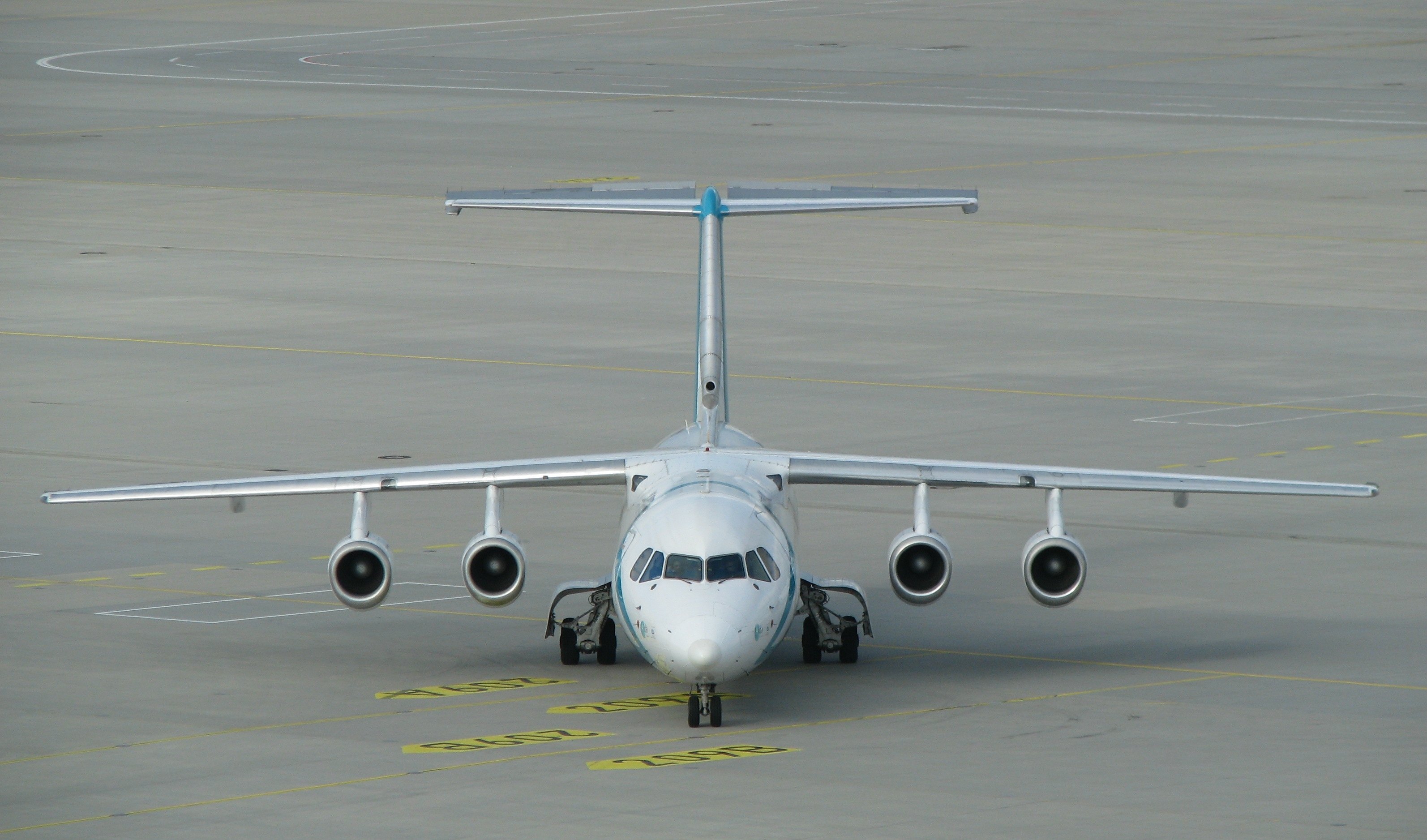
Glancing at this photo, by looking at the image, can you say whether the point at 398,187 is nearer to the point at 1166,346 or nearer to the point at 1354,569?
the point at 1166,346

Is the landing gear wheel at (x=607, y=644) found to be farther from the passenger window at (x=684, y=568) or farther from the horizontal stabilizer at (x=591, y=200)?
the horizontal stabilizer at (x=591, y=200)

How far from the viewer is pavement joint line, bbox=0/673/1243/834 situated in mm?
22766

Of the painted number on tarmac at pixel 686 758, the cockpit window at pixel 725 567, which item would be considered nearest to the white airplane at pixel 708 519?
the cockpit window at pixel 725 567

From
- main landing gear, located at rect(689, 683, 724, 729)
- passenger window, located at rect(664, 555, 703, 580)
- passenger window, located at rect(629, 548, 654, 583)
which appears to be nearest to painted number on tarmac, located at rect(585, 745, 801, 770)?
main landing gear, located at rect(689, 683, 724, 729)

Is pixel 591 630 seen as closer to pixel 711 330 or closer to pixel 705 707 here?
pixel 705 707

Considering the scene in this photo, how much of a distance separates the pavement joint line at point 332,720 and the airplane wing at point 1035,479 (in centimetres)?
321

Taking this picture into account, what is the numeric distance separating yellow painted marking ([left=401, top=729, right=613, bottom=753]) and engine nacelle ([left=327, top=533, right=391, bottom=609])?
2084 mm

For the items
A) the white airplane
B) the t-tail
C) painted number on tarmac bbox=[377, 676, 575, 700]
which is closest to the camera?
the white airplane

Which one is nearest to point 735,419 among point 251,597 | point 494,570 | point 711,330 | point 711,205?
point 711,205

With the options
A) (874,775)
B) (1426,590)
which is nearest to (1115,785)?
(874,775)

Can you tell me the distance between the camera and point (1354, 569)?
3256 centimetres

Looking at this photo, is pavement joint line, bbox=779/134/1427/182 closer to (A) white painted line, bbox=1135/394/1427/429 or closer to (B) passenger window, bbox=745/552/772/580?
(A) white painted line, bbox=1135/394/1427/429

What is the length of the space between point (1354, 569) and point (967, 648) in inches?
261

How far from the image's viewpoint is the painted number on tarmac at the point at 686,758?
24078mm
